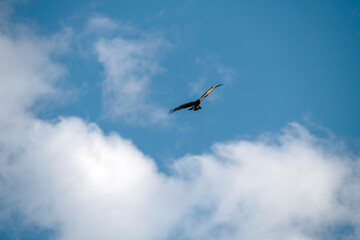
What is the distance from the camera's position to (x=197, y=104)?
28141mm

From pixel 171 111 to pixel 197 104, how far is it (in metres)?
2.72

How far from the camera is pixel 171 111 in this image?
27344 mm
